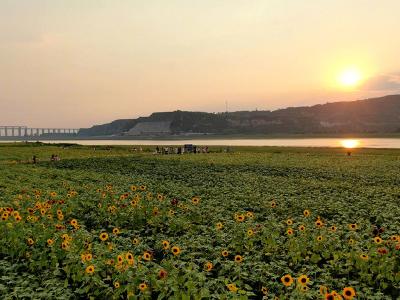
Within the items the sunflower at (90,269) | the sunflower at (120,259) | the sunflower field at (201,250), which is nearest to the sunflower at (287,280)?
the sunflower field at (201,250)

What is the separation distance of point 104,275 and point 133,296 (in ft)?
5.39

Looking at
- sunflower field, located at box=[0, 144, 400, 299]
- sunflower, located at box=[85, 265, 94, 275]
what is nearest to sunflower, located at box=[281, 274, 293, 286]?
sunflower field, located at box=[0, 144, 400, 299]

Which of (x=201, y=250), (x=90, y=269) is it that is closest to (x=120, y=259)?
(x=90, y=269)

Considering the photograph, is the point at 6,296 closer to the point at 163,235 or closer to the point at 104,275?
the point at 104,275

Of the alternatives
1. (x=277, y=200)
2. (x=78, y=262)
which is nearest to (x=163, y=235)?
(x=78, y=262)

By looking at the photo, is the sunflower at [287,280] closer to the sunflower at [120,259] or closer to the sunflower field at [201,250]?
the sunflower field at [201,250]

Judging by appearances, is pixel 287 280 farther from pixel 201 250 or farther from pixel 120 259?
pixel 201 250

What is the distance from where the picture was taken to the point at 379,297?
8156 mm

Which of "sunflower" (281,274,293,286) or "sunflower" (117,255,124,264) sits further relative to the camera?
"sunflower" (117,255,124,264)

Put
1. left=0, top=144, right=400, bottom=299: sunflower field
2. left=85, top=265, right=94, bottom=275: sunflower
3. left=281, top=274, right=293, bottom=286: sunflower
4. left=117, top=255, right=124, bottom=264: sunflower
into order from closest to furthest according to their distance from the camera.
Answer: left=281, top=274, right=293, bottom=286: sunflower → left=0, top=144, right=400, bottom=299: sunflower field → left=85, top=265, right=94, bottom=275: sunflower → left=117, top=255, right=124, bottom=264: sunflower

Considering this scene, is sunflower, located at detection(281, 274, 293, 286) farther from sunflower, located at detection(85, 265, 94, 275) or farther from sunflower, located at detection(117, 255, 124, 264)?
sunflower, located at detection(85, 265, 94, 275)

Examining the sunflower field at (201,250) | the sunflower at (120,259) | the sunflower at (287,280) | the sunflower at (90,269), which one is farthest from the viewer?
the sunflower at (120,259)

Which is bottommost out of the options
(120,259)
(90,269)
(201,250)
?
→ (201,250)

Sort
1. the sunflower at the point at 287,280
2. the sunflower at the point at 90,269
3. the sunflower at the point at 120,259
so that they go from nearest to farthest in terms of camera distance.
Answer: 1. the sunflower at the point at 287,280
2. the sunflower at the point at 90,269
3. the sunflower at the point at 120,259
